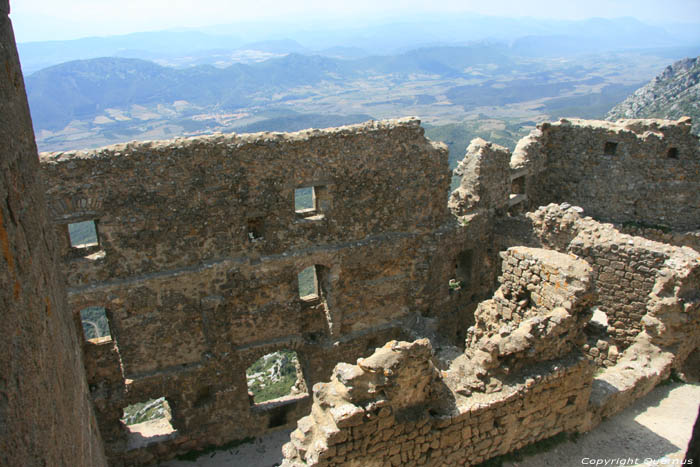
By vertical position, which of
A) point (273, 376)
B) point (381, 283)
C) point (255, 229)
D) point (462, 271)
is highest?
point (255, 229)

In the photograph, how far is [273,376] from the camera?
2475 cm

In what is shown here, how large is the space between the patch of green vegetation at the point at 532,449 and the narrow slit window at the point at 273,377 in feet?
26.8

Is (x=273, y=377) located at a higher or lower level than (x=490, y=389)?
lower

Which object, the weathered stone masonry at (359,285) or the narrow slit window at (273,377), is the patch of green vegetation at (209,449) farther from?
the narrow slit window at (273,377)

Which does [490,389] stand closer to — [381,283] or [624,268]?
[624,268]

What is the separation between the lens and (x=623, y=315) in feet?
37.8

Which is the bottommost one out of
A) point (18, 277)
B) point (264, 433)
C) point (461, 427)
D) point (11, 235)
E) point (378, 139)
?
point (264, 433)

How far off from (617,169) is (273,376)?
16.5 meters

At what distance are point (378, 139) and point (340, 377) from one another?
6.72 m

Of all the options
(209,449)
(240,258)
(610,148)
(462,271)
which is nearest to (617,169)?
(610,148)

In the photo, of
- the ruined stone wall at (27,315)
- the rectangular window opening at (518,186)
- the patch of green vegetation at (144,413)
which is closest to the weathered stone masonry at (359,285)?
the rectangular window opening at (518,186)

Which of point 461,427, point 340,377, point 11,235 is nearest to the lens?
point 11,235

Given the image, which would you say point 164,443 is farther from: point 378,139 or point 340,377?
point 378,139

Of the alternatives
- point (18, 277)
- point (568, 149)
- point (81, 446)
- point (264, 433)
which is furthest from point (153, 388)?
point (568, 149)
